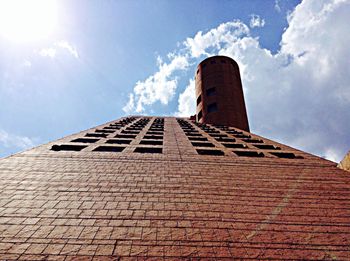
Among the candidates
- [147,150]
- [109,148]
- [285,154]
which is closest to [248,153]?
[285,154]

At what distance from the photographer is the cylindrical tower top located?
99.9 ft

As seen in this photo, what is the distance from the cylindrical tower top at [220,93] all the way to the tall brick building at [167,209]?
67.9 feet

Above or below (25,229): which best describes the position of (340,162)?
above

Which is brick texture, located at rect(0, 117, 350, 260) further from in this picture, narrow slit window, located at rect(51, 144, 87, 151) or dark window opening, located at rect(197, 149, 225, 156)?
dark window opening, located at rect(197, 149, 225, 156)

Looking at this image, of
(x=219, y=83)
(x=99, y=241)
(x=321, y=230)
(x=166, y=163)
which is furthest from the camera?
(x=219, y=83)

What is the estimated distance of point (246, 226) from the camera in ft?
17.4

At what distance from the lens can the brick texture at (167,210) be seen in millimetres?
4387

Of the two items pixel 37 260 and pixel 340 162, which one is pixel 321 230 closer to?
pixel 37 260

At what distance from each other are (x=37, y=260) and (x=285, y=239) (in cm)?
492

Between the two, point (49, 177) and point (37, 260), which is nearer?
point (37, 260)

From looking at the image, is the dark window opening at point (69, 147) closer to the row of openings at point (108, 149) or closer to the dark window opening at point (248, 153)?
the row of openings at point (108, 149)

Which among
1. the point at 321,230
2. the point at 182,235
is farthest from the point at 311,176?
the point at 182,235

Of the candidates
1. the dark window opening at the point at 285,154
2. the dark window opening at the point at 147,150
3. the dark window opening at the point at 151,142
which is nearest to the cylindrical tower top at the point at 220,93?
the dark window opening at the point at 285,154

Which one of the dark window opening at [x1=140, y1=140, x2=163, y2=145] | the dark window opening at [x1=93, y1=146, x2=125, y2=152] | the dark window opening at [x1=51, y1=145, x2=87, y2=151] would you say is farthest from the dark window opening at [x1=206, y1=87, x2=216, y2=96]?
the dark window opening at [x1=51, y1=145, x2=87, y2=151]
